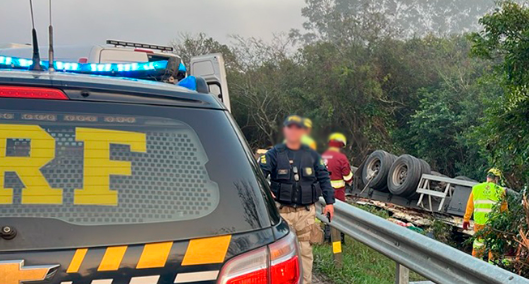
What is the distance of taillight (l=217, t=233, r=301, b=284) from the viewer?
5.82 ft

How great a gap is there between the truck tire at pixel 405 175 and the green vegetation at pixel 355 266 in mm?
6095

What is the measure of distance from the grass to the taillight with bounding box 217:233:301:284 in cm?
334

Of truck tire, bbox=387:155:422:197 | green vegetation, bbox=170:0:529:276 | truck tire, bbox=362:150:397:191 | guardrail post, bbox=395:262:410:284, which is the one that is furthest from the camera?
green vegetation, bbox=170:0:529:276

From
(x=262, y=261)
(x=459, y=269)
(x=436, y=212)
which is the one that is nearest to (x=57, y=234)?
(x=262, y=261)

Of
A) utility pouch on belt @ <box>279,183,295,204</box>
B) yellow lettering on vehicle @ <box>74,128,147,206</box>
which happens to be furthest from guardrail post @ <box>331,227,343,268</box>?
yellow lettering on vehicle @ <box>74,128,147,206</box>

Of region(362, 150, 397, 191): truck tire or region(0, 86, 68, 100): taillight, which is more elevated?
region(0, 86, 68, 100): taillight

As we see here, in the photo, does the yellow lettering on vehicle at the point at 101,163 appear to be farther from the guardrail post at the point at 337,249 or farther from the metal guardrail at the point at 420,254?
the guardrail post at the point at 337,249

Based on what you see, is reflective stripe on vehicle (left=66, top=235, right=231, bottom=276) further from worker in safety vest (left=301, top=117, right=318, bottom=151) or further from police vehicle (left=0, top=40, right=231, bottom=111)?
police vehicle (left=0, top=40, right=231, bottom=111)

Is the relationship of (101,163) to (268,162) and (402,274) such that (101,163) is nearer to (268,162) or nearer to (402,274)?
(268,162)

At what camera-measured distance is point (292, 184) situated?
15.4ft

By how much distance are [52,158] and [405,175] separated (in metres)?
12.1

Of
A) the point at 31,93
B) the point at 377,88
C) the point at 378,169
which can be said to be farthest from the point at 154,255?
the point at 377,88

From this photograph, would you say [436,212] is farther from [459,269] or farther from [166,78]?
[459,269]

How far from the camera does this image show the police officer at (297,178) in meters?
4.64
